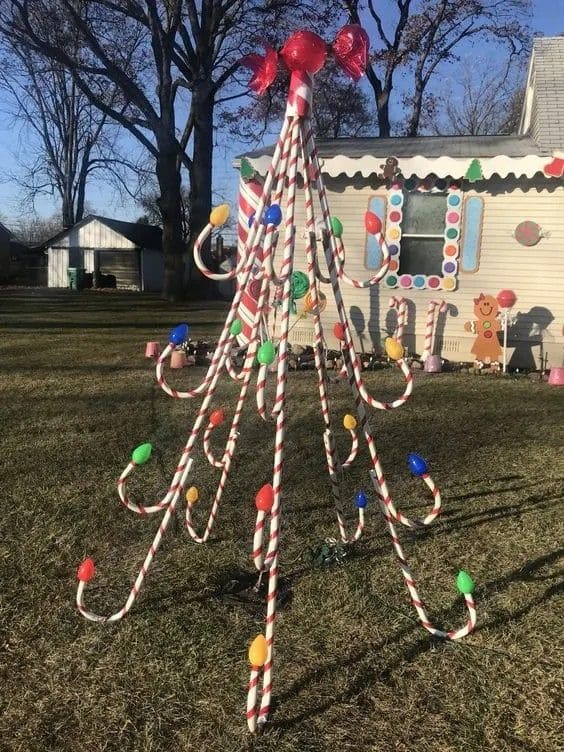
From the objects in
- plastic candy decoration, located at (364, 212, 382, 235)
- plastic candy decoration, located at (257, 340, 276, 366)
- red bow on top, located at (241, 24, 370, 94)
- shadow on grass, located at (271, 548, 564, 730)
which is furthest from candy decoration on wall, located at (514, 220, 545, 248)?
plastic candy decoration, located at (257, 340, 276, 366)

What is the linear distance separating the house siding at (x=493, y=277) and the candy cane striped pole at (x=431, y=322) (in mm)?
116

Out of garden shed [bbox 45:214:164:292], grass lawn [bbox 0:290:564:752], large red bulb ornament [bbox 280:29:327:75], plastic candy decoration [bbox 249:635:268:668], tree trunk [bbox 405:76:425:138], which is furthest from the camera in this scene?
garden shed [bbox 45:214:164:292]

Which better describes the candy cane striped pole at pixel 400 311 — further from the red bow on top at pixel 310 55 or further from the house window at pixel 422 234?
the red bow on top at pixel 310 55

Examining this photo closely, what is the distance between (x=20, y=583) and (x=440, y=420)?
4315mm

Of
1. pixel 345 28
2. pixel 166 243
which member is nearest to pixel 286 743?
pixel 345 28

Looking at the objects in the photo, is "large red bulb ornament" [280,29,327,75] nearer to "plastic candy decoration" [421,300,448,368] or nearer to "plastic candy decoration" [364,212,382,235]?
"plastic candy decoration" [364,212,382,235]

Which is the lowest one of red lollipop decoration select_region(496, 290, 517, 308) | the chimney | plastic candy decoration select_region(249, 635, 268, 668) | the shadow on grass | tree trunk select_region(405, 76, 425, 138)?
the shadow on grass

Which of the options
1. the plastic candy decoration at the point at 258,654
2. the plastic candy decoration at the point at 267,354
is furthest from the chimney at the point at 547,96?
the plastic candy decoration at the point at 258,654

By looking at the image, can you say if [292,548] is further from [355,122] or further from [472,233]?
[355,122]

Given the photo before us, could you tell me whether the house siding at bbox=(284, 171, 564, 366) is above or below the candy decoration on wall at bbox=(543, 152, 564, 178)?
below

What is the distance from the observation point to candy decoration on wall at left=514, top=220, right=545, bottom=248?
8.55 m

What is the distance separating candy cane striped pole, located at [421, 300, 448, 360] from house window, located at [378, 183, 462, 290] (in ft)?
0.81

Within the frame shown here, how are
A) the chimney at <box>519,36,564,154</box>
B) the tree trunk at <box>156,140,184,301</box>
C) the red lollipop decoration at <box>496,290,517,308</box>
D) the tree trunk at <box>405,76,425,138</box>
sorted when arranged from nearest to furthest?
the red lollipop decoration at <box>496,290,517,308</box>, the chimney at <box>519,36,564,154</box>, the tree trunk at <box>156,140,184,301</box>, the tree trunk at <box>405,76,425,138</box>

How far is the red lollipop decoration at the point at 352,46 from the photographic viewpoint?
2.64 m
